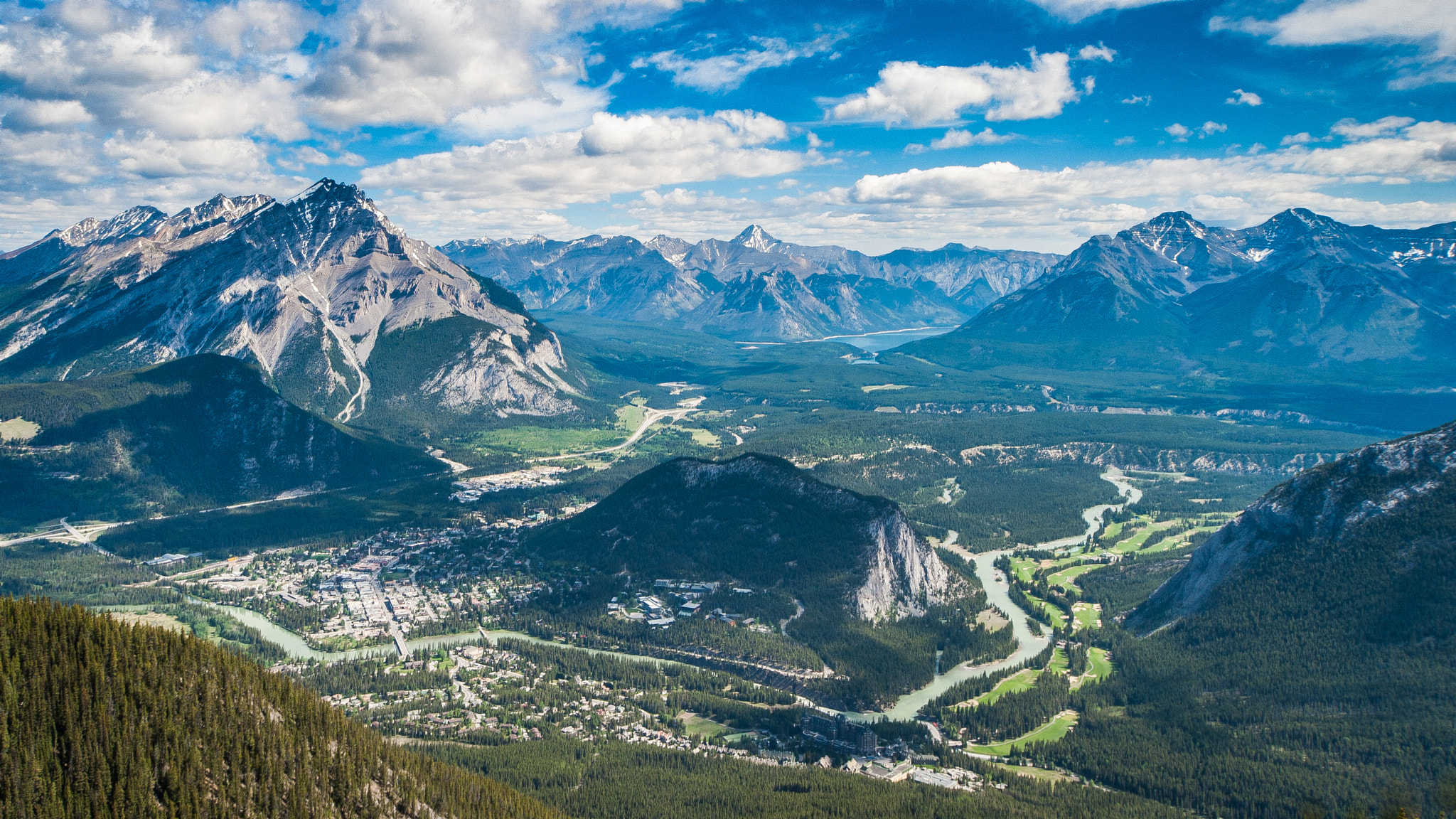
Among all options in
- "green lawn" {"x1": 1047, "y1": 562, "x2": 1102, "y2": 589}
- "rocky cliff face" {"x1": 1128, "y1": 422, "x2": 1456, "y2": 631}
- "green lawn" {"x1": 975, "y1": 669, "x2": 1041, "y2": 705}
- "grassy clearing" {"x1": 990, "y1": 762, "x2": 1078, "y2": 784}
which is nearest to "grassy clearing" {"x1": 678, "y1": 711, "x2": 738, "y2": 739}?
"grassy clearing" {"x1": 990, "y1": 762, "x2": 1078, "y2": 784}

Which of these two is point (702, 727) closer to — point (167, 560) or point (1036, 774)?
point (1036, 774)

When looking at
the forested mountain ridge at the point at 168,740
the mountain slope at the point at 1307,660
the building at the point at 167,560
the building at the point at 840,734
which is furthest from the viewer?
the building at the point at 167,560

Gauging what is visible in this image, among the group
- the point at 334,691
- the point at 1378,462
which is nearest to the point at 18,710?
the point at 334,691

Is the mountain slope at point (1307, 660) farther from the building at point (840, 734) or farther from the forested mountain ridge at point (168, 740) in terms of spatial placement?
the forested mountain ridge at point (168, 740)

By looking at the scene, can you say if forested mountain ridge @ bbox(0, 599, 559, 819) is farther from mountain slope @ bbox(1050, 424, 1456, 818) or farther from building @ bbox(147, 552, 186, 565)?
building @ bbox(147, 552, 186, 565)

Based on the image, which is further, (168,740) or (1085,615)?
(1085,615)

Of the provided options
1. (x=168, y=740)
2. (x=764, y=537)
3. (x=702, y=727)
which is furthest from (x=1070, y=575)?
(x=168, y=740)

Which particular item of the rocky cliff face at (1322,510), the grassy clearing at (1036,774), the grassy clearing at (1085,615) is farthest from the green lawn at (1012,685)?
the rocky cliff face at (1322,510)
